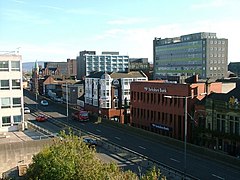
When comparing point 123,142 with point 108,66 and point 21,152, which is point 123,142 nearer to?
point 21,152

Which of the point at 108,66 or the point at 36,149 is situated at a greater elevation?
the point at 108,66

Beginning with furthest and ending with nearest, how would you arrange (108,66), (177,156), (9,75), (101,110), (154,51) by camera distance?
(108,66) → (154,51) → (101,110) → (177,156) → (9,75)

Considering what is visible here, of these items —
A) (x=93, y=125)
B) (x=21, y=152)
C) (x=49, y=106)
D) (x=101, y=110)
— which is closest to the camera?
(x=21, y=152)

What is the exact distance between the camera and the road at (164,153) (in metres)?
40.1

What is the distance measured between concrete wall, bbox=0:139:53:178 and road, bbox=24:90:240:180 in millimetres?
17915

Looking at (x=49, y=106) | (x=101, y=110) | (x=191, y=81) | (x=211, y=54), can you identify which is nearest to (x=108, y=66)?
(x=211, y=54)

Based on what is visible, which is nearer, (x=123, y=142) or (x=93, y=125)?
(x=123, y=142)

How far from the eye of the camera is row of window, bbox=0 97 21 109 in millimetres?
44094

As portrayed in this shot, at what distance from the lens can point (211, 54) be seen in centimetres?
14838

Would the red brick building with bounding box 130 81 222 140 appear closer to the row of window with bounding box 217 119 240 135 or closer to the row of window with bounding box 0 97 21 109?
the row of window with bounding box 217 119 240 135

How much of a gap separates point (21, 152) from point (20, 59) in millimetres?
14589

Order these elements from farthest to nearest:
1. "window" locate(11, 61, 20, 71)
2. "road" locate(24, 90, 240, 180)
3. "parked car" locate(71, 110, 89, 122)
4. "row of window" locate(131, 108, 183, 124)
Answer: "parked car" locate(71, 110, 89, 122), "row of window" locate(131, 108, 183, 124), "window" locate(11, 61, 20, 71), "road" locate(24, 90, 240, 180)

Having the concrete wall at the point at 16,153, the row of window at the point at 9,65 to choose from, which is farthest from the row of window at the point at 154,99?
the concrete wall at the point at 16,153

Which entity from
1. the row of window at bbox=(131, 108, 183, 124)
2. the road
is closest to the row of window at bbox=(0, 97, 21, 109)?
the road
